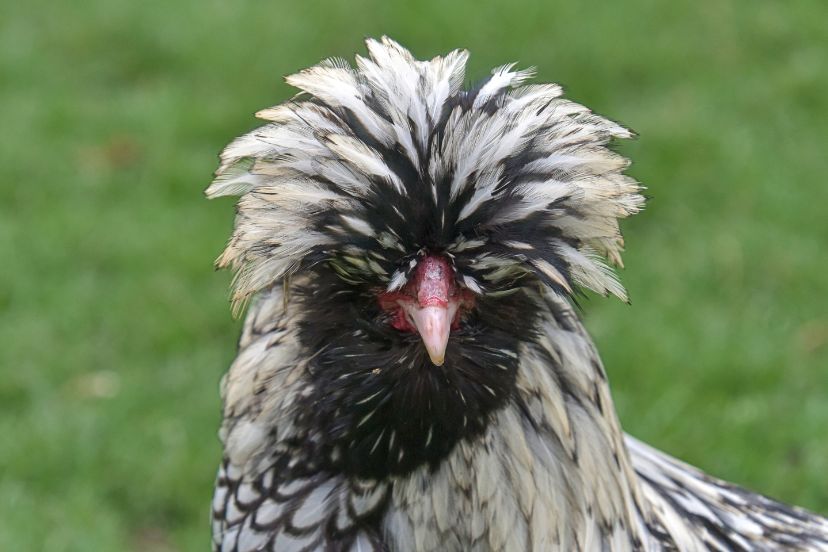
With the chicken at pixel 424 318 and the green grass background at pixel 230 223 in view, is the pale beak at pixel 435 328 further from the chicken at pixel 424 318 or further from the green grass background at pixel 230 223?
the green grass background at pixel 230 223

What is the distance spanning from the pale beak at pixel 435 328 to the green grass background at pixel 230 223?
2421 millimetres

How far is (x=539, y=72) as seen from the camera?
6.27 meters

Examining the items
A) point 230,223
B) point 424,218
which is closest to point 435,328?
point 424,218

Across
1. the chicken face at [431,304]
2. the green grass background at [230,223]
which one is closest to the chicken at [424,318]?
the chicken face at [431,304]

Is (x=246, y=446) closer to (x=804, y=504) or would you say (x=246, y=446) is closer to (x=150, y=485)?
(x=150, y=485)

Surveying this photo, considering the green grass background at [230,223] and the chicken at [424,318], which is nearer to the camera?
the chicken at [424,318]

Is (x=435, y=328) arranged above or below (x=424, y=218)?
below

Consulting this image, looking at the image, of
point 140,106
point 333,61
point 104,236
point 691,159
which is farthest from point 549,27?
point 333,61

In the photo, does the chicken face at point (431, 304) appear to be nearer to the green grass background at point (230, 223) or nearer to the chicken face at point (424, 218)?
the chicken face at point (424, 218)

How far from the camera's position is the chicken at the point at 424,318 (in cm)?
206

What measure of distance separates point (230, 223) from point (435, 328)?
368 centimetres

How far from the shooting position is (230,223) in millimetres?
5574

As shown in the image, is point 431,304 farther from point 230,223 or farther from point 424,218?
point 230,223

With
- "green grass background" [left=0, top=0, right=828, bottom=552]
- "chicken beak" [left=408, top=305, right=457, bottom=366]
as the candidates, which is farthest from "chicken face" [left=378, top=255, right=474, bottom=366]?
"green grass background" [left=0, top=0, right=828, bottom=552]
